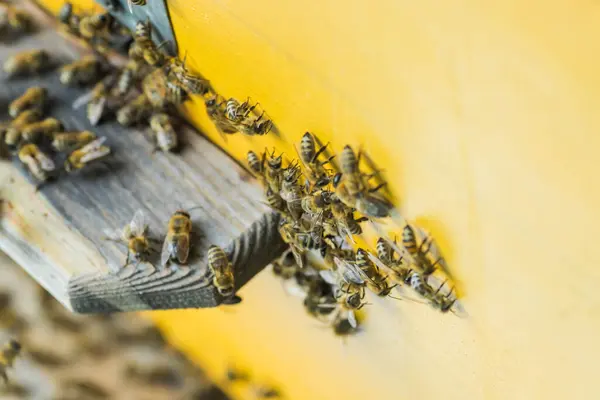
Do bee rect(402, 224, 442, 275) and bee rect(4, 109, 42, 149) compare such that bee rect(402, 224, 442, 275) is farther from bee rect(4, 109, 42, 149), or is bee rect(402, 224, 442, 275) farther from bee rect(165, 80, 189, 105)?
bee rect(4, 109, 42, 149)

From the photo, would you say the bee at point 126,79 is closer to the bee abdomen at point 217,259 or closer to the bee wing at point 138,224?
the bee wing at point 138,224

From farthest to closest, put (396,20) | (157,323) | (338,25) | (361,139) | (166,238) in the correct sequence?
(157,323), (166,238), (361,139), (338,25), (396,20)

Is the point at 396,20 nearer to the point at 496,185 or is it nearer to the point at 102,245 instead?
the point at 496,185

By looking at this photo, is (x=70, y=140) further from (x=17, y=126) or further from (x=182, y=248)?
(x=182, y=248)

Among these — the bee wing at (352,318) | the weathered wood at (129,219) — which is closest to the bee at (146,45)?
the weathered wood at (129,219)

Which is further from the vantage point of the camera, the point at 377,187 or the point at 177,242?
the point at 177,242

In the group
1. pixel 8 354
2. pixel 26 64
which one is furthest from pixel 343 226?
pixel 8 354

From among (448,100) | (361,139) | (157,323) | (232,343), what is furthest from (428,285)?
(157,323)
